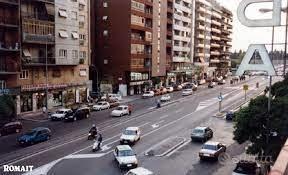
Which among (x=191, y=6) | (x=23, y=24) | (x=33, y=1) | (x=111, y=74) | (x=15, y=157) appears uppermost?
(x=191, y=6)

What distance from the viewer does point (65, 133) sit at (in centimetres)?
4006

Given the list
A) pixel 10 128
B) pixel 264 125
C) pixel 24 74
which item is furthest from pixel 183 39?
pixel 264 125

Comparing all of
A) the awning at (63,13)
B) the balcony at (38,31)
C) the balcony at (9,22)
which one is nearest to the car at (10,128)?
the balcony at (9,22)

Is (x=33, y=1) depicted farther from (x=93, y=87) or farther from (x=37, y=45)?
(x=93, y=87)

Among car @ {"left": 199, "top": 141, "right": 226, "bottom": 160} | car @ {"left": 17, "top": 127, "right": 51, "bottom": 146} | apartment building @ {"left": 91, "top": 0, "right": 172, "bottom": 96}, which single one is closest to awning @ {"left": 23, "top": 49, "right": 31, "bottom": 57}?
car @ {"left": 17, "top": 127, "right": 51, "bottom": 146}

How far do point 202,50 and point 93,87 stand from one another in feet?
192

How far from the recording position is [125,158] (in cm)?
2725

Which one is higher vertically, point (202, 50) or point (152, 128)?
point (202, 50)

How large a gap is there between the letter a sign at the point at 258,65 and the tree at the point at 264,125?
28.8 feet

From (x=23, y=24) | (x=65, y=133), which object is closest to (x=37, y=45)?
(x=23, y=24)

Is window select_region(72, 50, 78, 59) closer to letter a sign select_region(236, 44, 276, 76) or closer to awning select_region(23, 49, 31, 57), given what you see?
awning select_region(23, 49, 31, 57)

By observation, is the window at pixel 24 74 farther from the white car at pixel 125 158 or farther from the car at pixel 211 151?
the car at pixel 211 151

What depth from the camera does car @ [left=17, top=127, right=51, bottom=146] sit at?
34375mm

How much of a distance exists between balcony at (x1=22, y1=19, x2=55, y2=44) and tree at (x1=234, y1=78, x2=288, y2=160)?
110 feet
